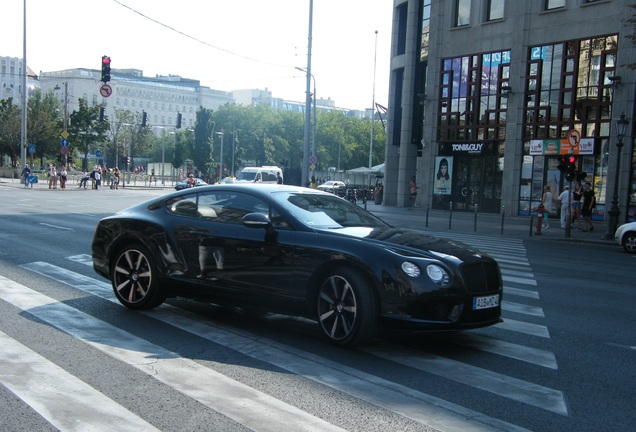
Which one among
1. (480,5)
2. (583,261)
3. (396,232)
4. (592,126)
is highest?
(480,5)

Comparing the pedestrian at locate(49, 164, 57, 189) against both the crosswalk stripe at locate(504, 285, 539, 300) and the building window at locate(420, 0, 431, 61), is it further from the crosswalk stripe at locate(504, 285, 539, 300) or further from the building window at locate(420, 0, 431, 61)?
the crosswalk stripe at locate(504, 285, 539, 300)

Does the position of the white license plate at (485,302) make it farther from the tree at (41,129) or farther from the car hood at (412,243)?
the tree at (41,129)

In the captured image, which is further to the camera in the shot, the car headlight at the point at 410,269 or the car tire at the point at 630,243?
the car tire at the point at 630,243

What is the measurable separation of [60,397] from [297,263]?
97.6 inches

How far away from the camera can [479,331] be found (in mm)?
6891

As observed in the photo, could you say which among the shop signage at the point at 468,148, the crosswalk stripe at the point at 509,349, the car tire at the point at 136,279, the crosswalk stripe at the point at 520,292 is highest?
the shop signage at the point at 468,148

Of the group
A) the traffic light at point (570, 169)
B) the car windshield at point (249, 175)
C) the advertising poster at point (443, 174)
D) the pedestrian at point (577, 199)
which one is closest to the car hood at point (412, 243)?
the traffic light at point (570, 169)

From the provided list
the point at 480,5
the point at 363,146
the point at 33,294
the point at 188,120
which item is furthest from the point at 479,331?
the point at 188,120

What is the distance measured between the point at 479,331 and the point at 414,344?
1059 millimetres

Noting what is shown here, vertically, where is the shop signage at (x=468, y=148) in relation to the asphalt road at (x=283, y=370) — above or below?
above

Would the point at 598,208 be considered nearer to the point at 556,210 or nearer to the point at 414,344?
the point at 556,210

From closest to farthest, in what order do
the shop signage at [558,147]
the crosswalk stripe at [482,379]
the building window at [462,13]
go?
the crosswalk stripe at [482,379]
the shop signage at [558,147]
the building window at [462,13]

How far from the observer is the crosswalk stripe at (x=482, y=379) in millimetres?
4660

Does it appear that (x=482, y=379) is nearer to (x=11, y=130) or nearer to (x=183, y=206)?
(x=183, y=206)
